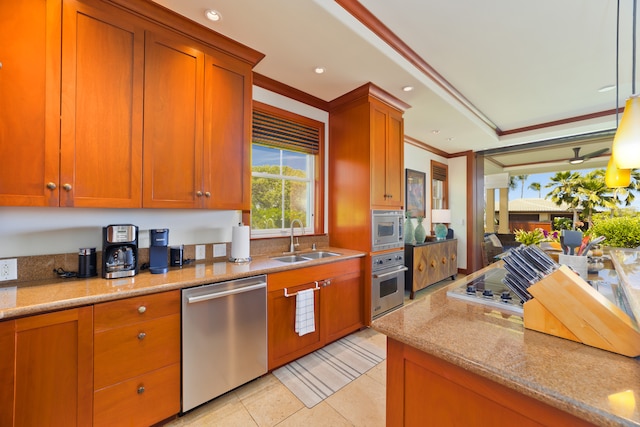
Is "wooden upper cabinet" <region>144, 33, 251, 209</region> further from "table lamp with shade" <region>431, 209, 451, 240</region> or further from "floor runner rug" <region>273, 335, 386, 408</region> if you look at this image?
"table lamp with shade" <region>431, 209, 451, 240</region>

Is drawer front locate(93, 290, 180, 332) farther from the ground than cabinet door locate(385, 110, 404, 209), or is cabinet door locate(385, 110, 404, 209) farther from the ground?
cabinet door locate(385, 110, 404, 209)

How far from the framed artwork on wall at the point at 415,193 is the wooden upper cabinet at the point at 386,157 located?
1450 millimetres

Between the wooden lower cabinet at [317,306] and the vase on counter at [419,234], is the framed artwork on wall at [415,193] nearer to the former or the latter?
the vase on counter at [419,234]

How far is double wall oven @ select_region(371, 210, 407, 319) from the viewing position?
285cm

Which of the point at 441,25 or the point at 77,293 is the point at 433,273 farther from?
the point at 77,293

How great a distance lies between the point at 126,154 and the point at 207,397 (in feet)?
5.48

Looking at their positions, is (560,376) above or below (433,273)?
above

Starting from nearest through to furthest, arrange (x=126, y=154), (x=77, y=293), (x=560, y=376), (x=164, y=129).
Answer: (x=560, y=376) → (x=77, y=293) → (x=126, y=154) → (x=164, y=129)

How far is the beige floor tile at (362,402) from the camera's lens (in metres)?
1.68

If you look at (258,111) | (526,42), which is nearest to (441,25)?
(526,42)

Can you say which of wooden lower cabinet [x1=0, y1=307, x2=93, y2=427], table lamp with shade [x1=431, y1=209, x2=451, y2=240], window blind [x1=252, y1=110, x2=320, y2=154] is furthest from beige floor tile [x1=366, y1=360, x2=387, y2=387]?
table lamp with shade [x1=431, y1=209, x2=451, y2=240]

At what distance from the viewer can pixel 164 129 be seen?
1804 mm

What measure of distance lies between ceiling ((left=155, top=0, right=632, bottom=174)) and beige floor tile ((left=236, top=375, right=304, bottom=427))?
269 cm

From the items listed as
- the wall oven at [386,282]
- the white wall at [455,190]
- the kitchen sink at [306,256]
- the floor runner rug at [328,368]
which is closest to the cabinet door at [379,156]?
the wall oven at [386,282]
